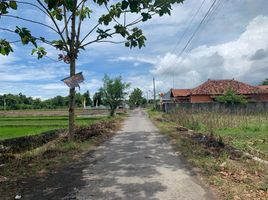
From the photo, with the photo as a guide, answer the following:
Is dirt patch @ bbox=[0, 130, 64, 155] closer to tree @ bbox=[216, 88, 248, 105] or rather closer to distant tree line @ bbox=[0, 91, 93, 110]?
tree @ bbox=[216, 88, 248, 105]

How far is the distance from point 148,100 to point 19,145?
154786 mm

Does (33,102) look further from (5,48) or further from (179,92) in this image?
(5,48)

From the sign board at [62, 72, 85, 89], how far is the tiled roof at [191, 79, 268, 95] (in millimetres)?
43234

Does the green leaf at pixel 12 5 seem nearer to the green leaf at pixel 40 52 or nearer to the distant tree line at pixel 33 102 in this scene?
the green leaf at pixel 40 52

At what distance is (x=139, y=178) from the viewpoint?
8.58 metres

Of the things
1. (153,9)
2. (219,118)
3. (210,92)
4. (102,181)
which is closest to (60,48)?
(153,9)

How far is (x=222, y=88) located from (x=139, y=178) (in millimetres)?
51663

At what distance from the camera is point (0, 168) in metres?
9.88

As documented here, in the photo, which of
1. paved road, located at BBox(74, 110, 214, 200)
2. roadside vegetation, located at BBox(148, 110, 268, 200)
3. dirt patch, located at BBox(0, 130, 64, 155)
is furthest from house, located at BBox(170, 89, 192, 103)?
paved road, located at BBox(74, 110, 214, 200)

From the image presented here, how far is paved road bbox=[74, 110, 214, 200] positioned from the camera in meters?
7.10

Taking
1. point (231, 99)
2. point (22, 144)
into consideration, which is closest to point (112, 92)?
point (231, 99)

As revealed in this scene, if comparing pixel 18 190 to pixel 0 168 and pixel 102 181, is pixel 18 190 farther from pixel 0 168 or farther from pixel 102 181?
pixel 0 168

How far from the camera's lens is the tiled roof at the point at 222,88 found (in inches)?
2233

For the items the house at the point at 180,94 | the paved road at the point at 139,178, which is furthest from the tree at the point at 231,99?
the paved road at the point at 139,178
